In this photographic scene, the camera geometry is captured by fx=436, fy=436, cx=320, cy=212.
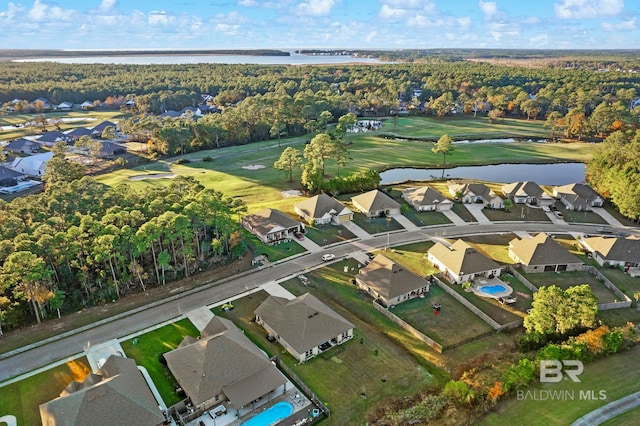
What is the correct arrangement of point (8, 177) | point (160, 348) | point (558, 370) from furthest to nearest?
point (8, 177), point (160, 348), point (558, 370)

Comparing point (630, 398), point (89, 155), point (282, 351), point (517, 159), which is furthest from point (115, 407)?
point (517, 159)

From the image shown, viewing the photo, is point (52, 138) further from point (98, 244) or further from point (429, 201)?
point (429, 201)

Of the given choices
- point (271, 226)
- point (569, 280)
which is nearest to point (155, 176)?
point (271, 226)

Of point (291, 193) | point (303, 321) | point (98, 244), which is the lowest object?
point (291, 193)

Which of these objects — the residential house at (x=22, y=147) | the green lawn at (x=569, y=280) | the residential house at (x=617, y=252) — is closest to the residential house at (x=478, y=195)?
the residential house at (x=617, y=252)

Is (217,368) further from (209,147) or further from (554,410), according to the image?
(209,147)

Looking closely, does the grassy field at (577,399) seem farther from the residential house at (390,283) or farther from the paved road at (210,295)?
the paved road at (210,295)
